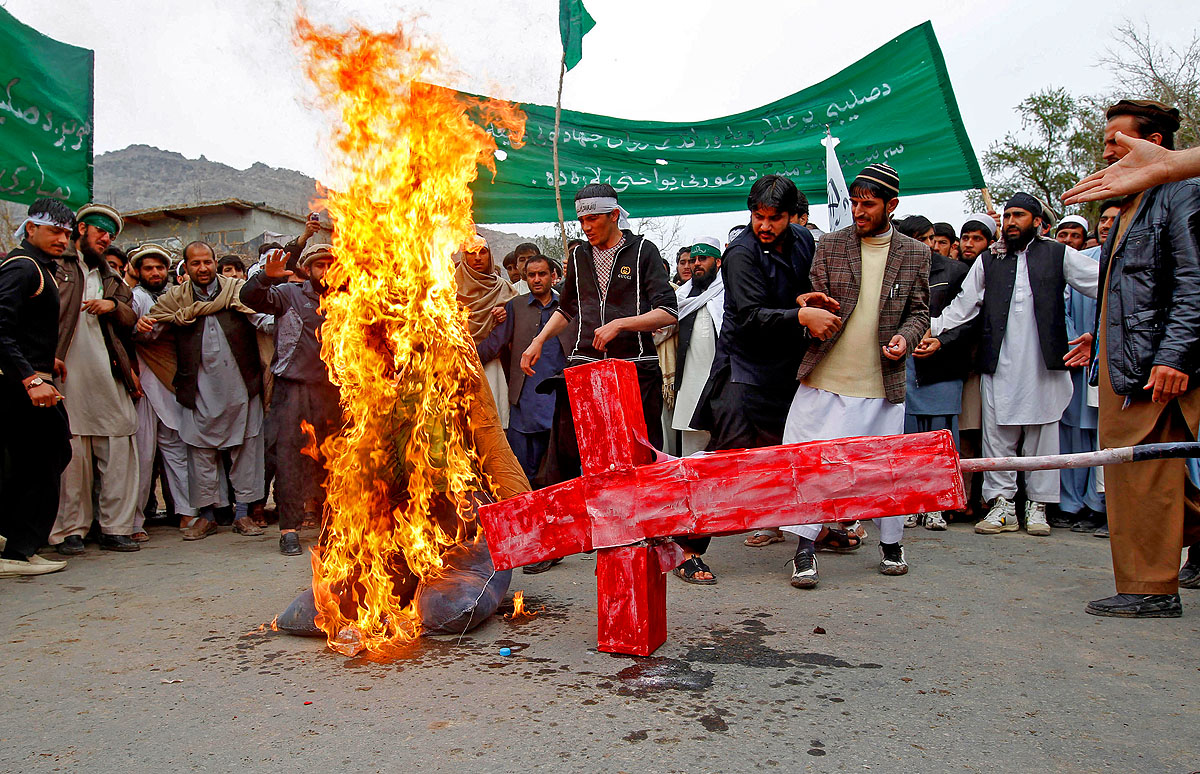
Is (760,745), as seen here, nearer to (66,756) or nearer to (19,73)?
(66,756)

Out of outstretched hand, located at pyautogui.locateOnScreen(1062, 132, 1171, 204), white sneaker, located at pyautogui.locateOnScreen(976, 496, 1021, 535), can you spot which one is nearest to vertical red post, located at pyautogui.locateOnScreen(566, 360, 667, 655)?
outstretched hand, located at pyautogui.locateOnScreen(1062, 132, 1171, 204)

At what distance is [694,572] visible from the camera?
4551 mm

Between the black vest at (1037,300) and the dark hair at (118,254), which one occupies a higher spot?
the dark hair at (118,254)

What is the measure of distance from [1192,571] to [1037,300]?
7.72ft

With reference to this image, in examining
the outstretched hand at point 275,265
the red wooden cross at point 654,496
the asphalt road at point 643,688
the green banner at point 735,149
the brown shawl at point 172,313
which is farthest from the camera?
the green banner at point 735,149

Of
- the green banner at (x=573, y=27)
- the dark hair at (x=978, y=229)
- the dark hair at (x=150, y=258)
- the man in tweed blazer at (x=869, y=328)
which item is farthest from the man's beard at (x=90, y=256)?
the dark hair at (x=978, y=229)

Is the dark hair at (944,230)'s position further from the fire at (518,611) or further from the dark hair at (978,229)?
the fire at (518,611)

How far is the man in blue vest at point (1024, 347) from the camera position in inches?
239

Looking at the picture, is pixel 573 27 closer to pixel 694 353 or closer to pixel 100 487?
pixel 694 353

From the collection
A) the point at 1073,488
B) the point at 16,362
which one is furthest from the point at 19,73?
the point at 1073,488

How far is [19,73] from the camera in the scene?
6.42 m

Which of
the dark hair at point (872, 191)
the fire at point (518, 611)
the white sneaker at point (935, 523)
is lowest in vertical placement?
the fire at point (518, 611)

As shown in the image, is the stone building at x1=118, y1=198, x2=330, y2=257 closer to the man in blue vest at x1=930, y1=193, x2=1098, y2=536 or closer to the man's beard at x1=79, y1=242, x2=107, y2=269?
the man's beard at x1=79, y1=242, x2=107, y2=269

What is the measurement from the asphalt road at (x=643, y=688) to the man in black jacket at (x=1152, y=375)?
0.25 m
